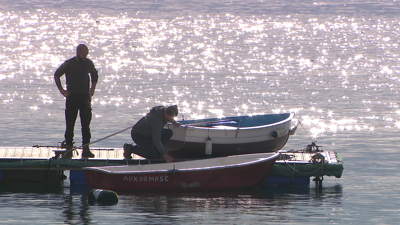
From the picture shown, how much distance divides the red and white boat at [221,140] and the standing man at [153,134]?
2.85 feet

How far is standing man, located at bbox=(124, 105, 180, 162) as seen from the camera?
53.6ft

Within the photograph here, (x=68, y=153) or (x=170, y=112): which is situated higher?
(x=170, y=112)

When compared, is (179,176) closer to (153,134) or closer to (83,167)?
(153,134)

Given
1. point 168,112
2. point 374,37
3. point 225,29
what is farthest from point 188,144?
point 225,29

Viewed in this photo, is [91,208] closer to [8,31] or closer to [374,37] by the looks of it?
[374,37]

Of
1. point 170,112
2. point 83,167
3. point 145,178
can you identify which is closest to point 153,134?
point 170,112

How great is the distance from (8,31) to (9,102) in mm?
83582

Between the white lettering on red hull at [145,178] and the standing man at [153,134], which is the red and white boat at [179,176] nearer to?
the white lettering on red hull at [145,178]

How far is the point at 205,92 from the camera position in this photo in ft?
139

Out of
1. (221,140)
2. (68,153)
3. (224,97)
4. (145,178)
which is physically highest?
(224,97)

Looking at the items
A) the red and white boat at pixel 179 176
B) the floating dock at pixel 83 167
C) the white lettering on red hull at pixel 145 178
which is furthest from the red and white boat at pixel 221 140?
the white lettering on red hull at pixel 145 178

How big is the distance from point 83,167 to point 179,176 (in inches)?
81.2

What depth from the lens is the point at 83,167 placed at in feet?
55.7

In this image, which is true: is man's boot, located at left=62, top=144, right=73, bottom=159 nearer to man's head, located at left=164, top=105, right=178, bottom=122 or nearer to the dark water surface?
the dark water surface
